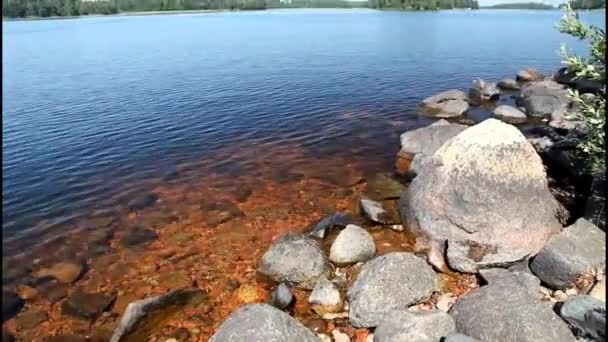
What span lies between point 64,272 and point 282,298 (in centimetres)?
808

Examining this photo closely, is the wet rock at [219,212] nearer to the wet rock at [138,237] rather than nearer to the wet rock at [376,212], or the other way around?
the wet rock at [138,237]

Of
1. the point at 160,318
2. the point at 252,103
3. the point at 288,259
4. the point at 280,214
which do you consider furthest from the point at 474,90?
the point at 160,318

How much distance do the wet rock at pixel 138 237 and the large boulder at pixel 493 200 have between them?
10293 mm

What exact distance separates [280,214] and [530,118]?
68.9ft

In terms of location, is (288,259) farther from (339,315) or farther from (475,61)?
(475,61)

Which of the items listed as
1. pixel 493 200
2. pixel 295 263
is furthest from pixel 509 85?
pixel 295 263

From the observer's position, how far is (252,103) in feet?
123

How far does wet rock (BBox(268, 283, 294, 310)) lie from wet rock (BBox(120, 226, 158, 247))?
6.51 meters

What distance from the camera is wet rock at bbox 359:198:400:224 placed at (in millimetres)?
17453

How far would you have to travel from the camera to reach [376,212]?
17.7 meters

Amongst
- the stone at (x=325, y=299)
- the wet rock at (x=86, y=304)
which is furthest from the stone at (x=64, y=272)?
the stone at (x=325, y=299)

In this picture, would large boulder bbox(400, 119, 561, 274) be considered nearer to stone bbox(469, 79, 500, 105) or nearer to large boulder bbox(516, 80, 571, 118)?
large boulder bbox(516, 80, 571, 118)

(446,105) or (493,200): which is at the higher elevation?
(446,105)

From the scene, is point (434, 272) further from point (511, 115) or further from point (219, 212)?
point (511, 115)
